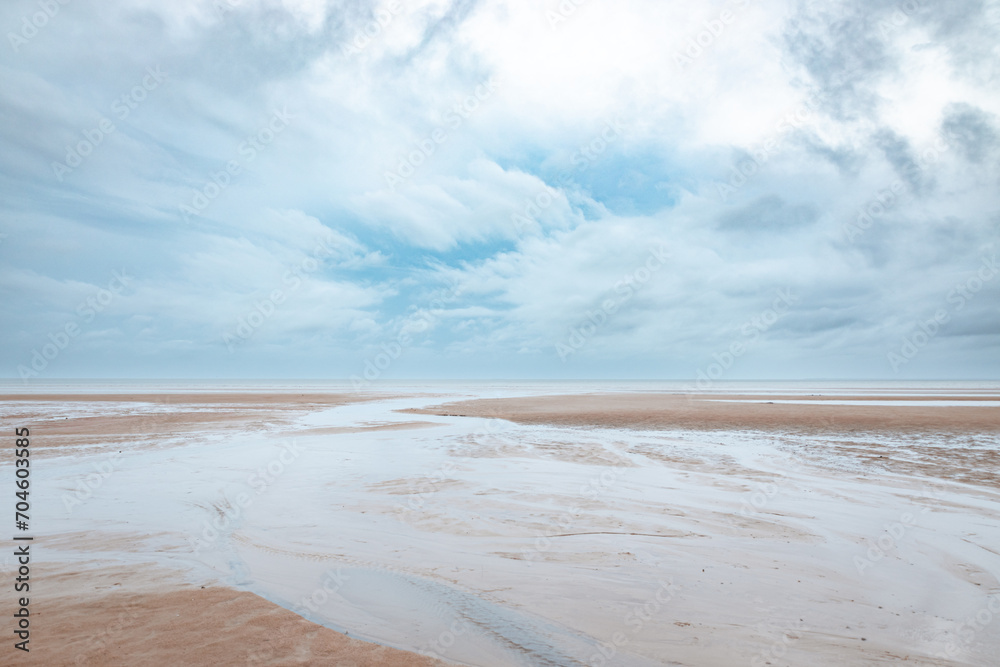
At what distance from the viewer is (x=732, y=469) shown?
16109 millimetres

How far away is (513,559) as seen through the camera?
832 centimetres

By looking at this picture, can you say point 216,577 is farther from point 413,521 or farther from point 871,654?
point 871,654

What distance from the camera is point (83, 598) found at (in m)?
6.40

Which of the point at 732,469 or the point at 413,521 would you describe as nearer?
the point at 413,521

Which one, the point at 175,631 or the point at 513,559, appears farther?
the point at 513,559

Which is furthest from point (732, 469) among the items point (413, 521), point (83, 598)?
point (83, 598)

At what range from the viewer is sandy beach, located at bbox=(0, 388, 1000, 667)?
218 inches

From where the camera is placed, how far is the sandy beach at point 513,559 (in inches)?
218

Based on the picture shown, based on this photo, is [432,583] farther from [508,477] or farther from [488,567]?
[508,477]

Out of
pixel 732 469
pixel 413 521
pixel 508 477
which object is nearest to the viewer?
pixel 413 521

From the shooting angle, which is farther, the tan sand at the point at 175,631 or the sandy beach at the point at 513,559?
the sandy beach at the point at 513,559

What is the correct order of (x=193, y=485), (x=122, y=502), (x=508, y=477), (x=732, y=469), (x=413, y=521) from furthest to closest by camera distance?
(x=732, y=469) → (x=508, y=477) → (x=193, y=485) → (x=122, y=502) → (x=413, y=521)

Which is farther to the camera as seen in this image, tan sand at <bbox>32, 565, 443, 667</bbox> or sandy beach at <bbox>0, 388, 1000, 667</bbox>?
sandy beach at <bbox>0, 388, 1000, 667</bbox>

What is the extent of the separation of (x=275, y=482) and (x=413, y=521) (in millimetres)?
6132
